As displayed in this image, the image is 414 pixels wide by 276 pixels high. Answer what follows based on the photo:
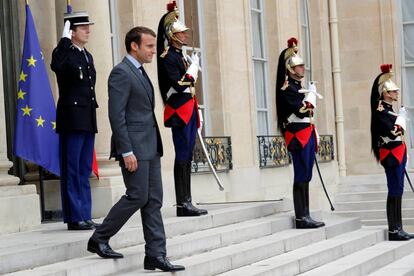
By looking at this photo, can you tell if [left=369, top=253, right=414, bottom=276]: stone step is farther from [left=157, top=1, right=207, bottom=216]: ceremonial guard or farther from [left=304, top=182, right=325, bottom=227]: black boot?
[left=157, top=1, right=207, bottom=216]: ceremonial guard

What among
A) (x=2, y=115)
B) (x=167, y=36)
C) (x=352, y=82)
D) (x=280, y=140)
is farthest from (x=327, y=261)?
(x=352, y=82)

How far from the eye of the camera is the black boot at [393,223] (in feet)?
37.5

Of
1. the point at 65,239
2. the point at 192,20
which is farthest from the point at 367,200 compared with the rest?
the point at 65,239

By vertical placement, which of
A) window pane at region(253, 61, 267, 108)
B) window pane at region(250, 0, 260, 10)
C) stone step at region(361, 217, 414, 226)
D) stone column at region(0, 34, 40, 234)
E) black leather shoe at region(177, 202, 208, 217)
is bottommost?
stone step at region(361, 217, 414, 226)

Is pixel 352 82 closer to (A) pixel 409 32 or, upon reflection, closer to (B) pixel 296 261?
(A) pixel 409 32

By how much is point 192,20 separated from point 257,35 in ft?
6.98

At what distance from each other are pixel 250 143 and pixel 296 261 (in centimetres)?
541

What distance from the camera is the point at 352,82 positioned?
18375mm

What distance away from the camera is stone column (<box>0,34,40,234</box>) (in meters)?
8.56

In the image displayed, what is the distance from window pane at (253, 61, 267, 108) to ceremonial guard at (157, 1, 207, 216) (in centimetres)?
566

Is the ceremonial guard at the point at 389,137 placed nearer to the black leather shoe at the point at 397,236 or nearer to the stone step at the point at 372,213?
the black leather shoe at the point at 397,236

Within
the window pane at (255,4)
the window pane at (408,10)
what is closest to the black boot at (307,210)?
the window pane at (255,4)

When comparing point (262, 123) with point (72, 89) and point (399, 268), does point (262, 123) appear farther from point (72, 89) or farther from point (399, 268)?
point (72, 89)

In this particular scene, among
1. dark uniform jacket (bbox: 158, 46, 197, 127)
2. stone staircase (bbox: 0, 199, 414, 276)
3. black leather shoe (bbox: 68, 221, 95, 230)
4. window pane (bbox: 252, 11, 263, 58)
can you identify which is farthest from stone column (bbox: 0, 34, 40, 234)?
window pane (bbox: 252, 11, 263, 58)
